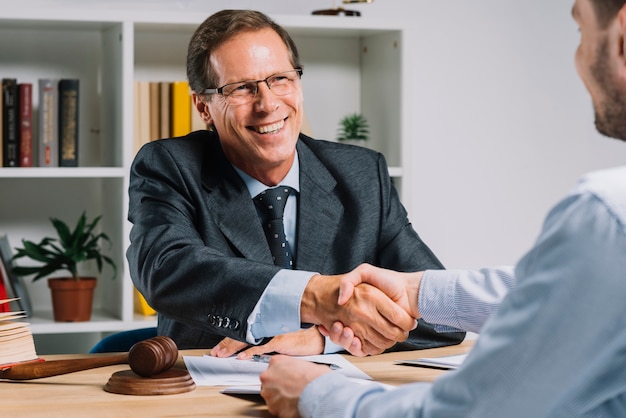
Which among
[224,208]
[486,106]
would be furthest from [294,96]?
[486,106]

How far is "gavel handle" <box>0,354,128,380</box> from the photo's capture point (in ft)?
5.41

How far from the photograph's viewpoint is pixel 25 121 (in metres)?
3.08

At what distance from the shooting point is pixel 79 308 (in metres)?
3.11

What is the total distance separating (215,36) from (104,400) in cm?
115

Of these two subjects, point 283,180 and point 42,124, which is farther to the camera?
point 42,124

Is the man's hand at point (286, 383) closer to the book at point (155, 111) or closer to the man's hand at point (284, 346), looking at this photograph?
the man's hand at point (284, 346)

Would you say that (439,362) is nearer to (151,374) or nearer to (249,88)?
Answer: (151,374)

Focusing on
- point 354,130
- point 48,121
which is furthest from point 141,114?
point 354,130

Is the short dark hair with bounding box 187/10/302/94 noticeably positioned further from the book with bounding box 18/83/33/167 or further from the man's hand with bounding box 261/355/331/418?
the man's hand with bounding box 261/355/331/418

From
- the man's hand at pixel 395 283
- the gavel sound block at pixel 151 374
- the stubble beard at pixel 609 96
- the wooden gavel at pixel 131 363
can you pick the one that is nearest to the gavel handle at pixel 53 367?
the wooden gavel at pixel 131 363

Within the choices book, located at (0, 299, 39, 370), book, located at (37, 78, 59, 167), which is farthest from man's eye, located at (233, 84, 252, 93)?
book, located at (37, 78, 59, 167)

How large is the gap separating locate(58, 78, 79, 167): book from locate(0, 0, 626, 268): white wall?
1.25 metres

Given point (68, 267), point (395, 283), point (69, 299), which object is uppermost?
point (395, 283)

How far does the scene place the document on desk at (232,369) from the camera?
5.34 feet
